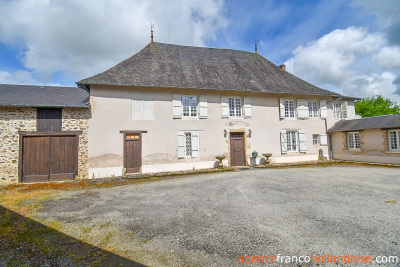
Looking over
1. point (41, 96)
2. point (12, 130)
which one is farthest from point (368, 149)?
point (12, 130)

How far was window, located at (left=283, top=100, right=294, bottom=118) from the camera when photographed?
12.7 m

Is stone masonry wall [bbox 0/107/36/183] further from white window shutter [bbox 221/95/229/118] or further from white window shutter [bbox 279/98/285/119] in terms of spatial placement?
white window shutter [bbox 279/98/285/119]

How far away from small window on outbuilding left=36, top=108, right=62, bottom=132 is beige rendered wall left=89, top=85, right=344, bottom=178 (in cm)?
144

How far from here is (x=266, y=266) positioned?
7.76 ft

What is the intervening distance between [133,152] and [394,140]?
48.6 feet

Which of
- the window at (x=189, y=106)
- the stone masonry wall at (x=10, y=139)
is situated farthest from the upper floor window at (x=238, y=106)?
the stone masonry wall at (x=10, y=139)

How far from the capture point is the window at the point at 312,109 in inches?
520

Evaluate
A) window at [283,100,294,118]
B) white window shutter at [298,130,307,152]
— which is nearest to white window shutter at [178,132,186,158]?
window at [283,100,294,118]

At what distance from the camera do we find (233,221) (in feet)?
12.0

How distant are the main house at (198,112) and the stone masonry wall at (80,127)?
0.86ft

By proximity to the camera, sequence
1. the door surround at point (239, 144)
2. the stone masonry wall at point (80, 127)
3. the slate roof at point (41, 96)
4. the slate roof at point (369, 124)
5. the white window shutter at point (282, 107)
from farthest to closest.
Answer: the white window shutter at point (282, 107) → the door surround at point (239, 144) → the slate roof at point (369, 124) → the stone masonry wall at point (80, 127) → the slate roof at point (41, 96)

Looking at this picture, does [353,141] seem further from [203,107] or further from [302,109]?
[203,107]

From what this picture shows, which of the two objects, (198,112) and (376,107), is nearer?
(198,112)

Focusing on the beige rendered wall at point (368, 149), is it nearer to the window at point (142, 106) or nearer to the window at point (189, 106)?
the window at point (189, 106)
